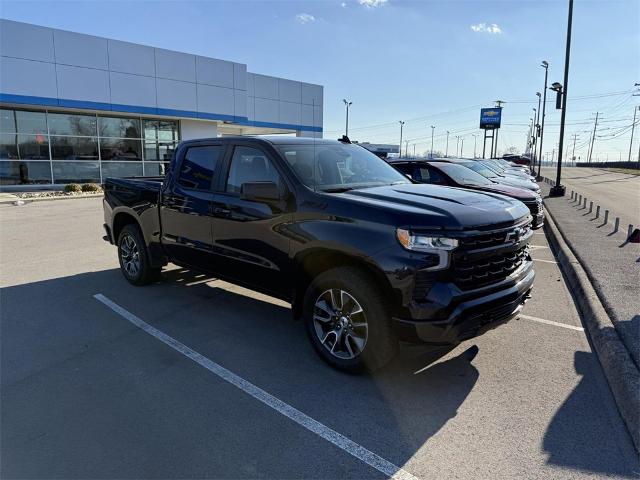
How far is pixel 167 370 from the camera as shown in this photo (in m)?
4.02

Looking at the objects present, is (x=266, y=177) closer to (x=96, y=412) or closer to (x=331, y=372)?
(x=331, y=372)

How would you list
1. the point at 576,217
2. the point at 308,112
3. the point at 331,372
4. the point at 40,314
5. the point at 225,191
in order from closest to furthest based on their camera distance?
the point at 331,372 → the point at 225,191 → the point at 40,314 → the point at 576,217 → the point at 308,112

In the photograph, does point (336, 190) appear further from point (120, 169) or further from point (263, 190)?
point (120, 169)

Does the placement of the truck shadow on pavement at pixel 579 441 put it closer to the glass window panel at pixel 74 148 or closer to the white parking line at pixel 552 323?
the white parking line at pixel 552 323

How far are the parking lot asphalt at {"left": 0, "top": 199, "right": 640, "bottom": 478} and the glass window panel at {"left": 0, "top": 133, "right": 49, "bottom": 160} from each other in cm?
2038

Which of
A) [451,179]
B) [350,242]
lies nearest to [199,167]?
[350,242]

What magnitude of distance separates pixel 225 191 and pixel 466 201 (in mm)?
2466

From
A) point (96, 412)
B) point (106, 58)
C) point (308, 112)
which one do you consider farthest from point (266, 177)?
point (308, 112)

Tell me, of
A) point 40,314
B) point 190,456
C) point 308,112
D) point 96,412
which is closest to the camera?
point 190,456

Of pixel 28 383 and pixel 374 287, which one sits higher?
pixel 374 287

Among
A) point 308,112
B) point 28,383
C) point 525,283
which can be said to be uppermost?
point 308,112

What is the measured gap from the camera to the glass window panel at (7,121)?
859 inches

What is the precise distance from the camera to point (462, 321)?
3479 mm

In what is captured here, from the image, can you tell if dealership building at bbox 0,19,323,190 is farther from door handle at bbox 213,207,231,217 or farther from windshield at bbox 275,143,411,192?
windshield at bbox 275,143,411,192
